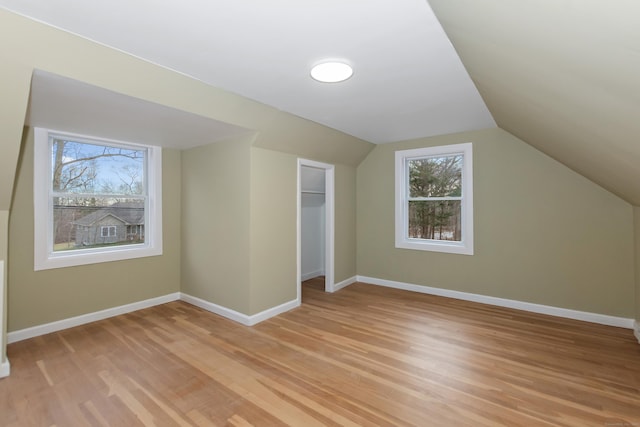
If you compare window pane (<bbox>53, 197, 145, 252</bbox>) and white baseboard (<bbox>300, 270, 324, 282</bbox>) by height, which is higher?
window pane (<bbox>53, 197, 145, 252</bbox>)

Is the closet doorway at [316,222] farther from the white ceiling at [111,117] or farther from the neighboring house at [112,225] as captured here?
the neighboring house at [112,225]

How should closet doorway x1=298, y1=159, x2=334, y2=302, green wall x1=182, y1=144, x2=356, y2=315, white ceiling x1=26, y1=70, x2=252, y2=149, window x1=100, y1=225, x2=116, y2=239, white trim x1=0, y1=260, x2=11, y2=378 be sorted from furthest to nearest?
→ closet doorway x1=298, y1=159, x2=334, y2=302 < window x1=100, y1=225, x2=116, y2=239 < green wall x1=182, y1=144, x2=356, y2=315 < white trim x1=0, y1=260, x2=11, y2=378 < white ceiling x1=26, y1=70, x2=252, y2=149

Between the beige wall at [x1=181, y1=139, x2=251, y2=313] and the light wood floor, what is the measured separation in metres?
0.43

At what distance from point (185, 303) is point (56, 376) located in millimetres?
1663

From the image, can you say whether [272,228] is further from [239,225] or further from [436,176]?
[436,176]

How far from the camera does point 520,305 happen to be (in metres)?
3.56

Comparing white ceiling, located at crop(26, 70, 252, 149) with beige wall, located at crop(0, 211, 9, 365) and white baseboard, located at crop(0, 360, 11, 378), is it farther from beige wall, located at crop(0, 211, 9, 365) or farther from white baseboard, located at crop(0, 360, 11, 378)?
white baseboard, located at crop(0, 360, 11, 378)

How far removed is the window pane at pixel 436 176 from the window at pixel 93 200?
11.9 feet

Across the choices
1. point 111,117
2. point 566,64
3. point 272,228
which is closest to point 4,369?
point 111,117

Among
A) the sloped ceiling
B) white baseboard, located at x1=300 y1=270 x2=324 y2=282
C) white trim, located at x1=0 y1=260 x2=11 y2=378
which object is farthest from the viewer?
white baseboard, located at x1=300 y1=270 x2=324 y2=282

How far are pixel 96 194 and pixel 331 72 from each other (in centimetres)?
307

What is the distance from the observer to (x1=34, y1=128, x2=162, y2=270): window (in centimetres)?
291

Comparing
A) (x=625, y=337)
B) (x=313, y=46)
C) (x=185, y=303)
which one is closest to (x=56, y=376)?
(x=185, y=303)

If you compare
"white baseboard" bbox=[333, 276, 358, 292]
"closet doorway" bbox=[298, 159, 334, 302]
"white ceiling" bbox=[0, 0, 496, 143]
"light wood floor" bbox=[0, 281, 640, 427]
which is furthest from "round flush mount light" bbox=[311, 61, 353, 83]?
"white baseboard" bbox=[333, 276, 358, 292]
